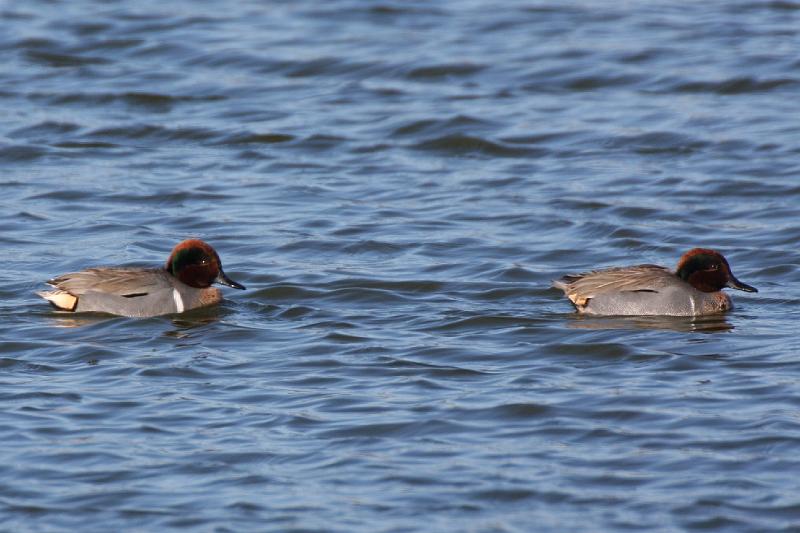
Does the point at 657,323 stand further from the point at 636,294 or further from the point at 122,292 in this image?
the point at 122,292

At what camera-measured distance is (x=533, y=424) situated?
29.6 feet

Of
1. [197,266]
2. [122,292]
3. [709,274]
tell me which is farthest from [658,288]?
[122,292]

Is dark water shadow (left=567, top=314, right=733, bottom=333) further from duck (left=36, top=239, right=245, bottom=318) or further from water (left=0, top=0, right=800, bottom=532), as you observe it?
duck (left=36, top=239, right=245, bottom=318)

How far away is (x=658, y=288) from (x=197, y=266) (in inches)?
138

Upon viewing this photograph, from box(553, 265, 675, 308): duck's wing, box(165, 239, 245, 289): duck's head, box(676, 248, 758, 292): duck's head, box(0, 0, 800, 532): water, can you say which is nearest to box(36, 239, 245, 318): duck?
box(165, 239, 245, 289): duck's head

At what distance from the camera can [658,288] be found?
1171cm

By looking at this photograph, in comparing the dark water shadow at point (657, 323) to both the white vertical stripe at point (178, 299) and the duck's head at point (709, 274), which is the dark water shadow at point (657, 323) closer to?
the duck's head at point (709, 274)

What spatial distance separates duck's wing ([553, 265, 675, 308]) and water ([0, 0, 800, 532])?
22 centimetres

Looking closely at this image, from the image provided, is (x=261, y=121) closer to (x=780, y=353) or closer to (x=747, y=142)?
(x=747, y=142)

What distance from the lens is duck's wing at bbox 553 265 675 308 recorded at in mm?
11594

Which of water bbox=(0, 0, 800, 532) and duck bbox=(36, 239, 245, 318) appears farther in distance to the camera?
duck bbox=(36, 239, 245, 318)

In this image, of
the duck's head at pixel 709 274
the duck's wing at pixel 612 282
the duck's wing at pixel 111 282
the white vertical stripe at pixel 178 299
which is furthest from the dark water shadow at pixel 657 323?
the duck's wing at pixel 111 282

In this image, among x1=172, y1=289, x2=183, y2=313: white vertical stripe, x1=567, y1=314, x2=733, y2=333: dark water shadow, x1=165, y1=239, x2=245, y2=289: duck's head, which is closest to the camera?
x1=567, y1=314, x2=733, y2=333: dark water shadow

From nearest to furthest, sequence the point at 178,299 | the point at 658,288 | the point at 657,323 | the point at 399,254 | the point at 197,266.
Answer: the point at 657,323, the point at 658,288, the point at 178,299, the point at 197,266, the point at 399,254
